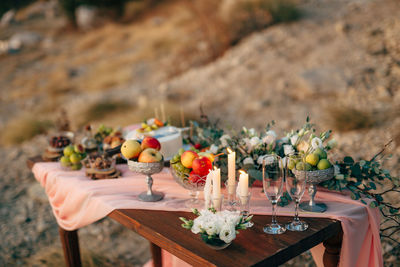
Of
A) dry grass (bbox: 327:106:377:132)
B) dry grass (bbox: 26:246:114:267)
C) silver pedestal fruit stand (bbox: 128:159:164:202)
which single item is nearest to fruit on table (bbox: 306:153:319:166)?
silver pedestal fruit stand (bbox: 128:159:164:202)

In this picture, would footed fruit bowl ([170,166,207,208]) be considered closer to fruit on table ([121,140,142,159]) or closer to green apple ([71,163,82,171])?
fruit on table ([121,140,142,159])

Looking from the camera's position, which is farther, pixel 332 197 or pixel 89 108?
pixel 89 108

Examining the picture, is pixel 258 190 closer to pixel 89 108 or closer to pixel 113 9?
pixel 89 108

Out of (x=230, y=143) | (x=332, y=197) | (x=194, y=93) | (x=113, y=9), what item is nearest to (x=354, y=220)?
(x=332, y=197)

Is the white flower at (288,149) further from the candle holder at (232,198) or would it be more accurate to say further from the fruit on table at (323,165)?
the candle holder at (232,198)

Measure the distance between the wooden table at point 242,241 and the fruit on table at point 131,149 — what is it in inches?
10.6

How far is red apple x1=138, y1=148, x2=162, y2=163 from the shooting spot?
192 cm

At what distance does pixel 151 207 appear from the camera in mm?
1892

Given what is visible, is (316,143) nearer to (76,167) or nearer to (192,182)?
(192,182)

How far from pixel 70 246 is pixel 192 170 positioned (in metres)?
1.27

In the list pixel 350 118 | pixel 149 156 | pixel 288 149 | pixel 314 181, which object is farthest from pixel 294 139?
pixel 350 118

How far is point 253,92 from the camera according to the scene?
752 centimetres

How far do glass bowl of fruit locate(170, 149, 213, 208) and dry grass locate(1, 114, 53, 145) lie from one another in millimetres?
5510

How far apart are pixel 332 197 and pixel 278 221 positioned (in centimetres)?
38
